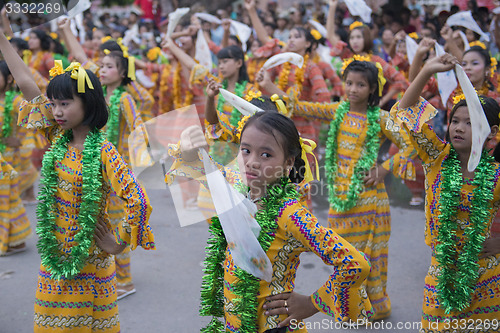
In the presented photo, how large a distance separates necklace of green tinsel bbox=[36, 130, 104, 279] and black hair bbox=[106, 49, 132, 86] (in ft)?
7.47

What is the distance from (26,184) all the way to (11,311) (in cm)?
241

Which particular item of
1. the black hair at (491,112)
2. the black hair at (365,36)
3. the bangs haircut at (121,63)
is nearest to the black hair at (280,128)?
the black hair at (491,112)

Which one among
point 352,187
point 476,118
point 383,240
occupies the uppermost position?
point 476,118

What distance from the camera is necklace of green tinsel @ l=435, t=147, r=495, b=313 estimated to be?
304 cm

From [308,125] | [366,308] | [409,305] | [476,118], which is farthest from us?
[308,125]

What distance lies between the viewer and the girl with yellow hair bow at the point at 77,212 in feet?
9.51

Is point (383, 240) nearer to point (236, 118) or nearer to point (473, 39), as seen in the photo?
point (236, 118)

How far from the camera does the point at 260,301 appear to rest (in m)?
2.43

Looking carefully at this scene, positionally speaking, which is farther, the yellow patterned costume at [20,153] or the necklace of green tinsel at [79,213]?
the yellow patterned costume at [20,153]

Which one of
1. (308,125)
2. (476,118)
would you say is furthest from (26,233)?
(476,118)

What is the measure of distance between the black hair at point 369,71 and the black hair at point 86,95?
2.09m

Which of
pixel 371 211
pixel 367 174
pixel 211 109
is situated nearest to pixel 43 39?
pixel 211 109

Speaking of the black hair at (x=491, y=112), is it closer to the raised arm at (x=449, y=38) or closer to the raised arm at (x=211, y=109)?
the raised arm at (x=211, y=109)

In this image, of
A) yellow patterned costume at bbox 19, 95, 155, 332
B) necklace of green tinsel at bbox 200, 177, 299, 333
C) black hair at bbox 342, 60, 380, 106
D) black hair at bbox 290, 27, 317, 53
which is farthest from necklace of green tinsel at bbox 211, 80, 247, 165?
necklace of green tinsel at bbox 200, 177, 299, 333
